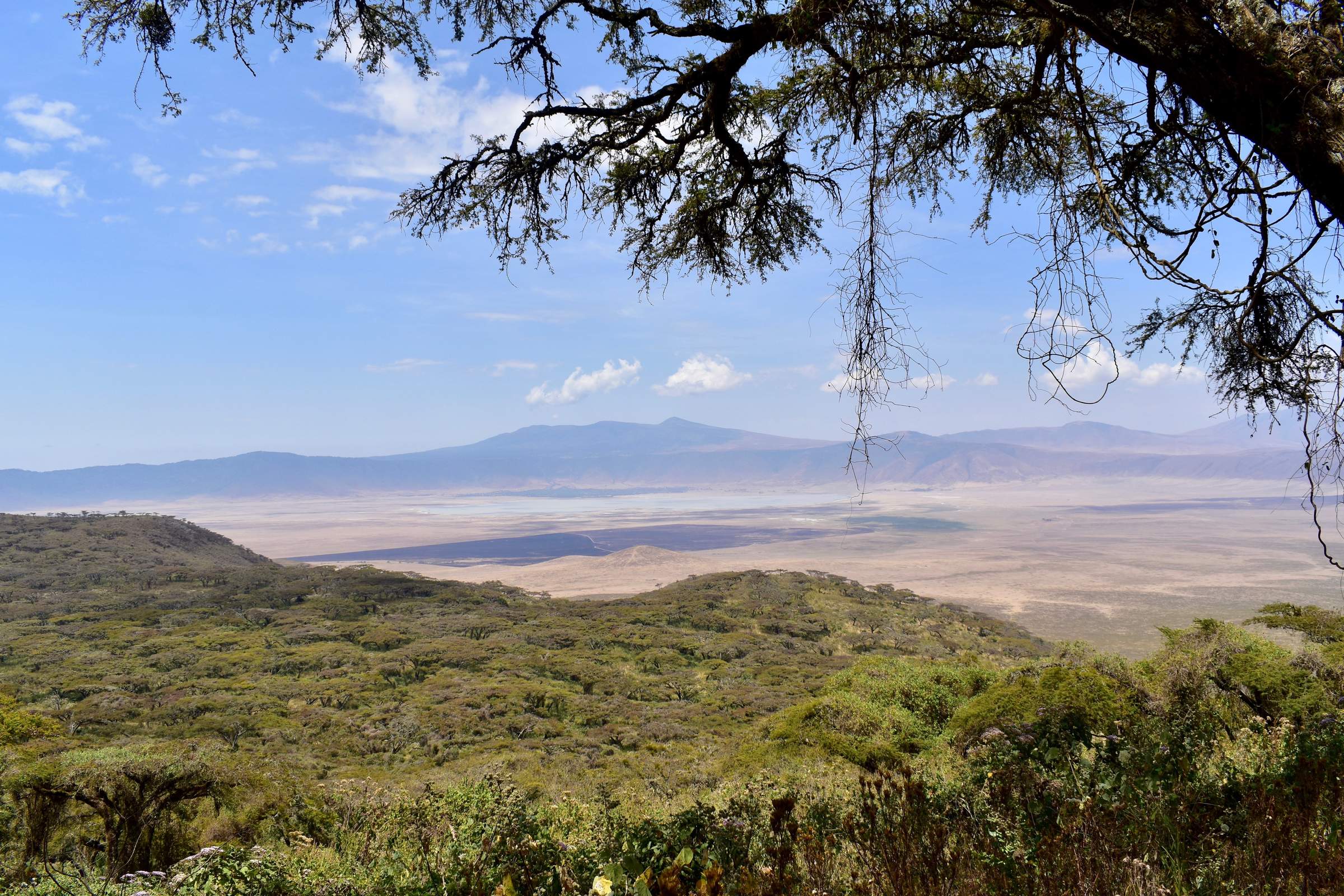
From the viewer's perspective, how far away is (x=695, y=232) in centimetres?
432

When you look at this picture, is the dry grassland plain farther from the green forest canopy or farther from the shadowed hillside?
the shadowed hillside

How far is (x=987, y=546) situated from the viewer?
235 ft

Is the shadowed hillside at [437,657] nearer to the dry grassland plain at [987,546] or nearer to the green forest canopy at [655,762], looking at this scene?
the green forest canopy at [655,762]

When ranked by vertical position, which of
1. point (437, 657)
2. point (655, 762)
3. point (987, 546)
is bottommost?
point (987, 546)

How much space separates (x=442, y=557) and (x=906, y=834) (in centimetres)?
8219

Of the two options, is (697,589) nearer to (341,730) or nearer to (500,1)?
(341,730)

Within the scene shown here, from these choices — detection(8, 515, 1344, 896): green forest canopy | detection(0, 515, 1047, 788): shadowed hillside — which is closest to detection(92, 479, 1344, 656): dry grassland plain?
detection(8, 515, 1344, 896): green forest canopy

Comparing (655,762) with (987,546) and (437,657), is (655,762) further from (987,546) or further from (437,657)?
(987,546)

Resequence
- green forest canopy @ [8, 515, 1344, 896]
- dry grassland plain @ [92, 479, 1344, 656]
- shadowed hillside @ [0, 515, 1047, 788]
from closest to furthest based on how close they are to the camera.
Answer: green forest canopy @ [8, 515, 1344, 896] → shadowed hillside @ [0, 515, 1047, 788] → dry grassland plain @ [92, 479, 1344, 656]

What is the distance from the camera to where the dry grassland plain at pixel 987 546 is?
126ft

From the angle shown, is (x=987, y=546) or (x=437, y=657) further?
(x=987, y=546)

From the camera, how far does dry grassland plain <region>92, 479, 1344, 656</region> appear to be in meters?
38.3

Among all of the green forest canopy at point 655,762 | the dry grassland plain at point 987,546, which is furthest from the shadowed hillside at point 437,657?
the dry grassland plain at point 987,546

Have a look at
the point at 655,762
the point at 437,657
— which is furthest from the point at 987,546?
the point at 655,762
